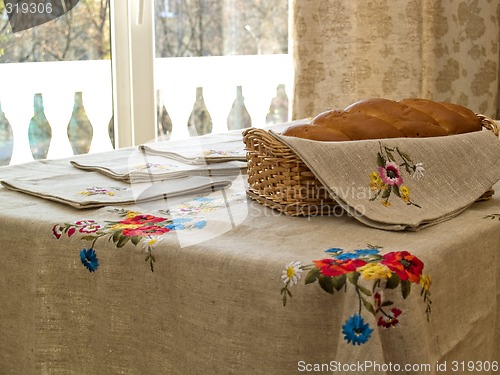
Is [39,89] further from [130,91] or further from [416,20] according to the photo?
[416,20]

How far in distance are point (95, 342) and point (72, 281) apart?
9cm

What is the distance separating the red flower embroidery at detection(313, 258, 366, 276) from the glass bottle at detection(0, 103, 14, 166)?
2.27 metres

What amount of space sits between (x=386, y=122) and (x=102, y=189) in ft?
1.54

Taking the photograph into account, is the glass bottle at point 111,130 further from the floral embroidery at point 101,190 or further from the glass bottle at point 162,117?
the floral embroidery at point 101,190

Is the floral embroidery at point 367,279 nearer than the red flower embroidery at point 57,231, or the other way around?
the floral embroidery at point 367,279

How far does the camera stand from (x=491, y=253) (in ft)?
3.41

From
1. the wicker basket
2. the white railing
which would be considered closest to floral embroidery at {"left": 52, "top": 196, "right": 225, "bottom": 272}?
the wicker basket

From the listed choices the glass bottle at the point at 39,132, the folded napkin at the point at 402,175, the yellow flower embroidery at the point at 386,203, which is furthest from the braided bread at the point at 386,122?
the glass bottle at the point at 39,132

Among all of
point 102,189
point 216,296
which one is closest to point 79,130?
point 102,189

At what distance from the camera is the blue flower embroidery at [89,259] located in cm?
99

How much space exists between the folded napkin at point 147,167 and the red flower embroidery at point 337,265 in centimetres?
53

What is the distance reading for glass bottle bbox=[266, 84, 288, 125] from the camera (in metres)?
3.99

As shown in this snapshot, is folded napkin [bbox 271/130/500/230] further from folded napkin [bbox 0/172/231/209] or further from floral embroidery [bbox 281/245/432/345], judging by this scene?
folded napkin [bbox 0/172/231/209]

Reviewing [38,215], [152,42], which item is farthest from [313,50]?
[38,215]
